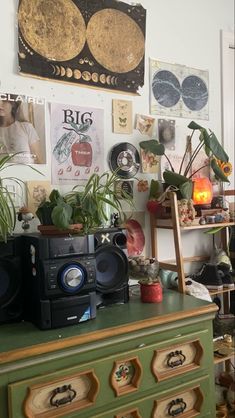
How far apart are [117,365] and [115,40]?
4.62 ft

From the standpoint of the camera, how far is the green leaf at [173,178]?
1.74 m

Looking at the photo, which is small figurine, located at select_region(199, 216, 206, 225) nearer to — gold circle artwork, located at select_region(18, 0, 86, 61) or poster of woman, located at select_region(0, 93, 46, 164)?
poster of woman, located at select_region(0, 93, 46, 164)

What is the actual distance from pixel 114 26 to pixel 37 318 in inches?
53.0

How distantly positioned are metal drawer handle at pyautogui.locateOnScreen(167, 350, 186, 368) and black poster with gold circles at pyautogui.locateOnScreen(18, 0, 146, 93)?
3.87 ft

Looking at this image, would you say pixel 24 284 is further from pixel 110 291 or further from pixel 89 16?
pixel 89 16

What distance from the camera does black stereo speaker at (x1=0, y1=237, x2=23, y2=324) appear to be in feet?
4.13

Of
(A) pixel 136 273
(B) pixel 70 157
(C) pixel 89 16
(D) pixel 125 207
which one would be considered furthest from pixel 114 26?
(A) pixel 136 273

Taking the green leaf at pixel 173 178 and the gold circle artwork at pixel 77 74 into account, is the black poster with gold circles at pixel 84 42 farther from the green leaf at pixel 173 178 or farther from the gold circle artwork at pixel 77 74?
the green leaf at pixel 173 178

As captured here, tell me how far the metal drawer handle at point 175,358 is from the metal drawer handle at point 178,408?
129 mm

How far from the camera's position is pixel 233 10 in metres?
2.19

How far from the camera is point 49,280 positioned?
3.87ft

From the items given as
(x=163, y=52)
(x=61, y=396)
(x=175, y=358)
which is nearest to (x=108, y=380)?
(x=61, y=396)

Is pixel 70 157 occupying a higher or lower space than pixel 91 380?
higher

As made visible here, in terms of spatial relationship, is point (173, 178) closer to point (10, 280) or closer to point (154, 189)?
point (154, 189)
